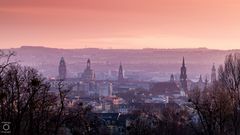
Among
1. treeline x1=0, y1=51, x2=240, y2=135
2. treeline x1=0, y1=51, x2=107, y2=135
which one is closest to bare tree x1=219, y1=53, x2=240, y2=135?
treeline x1=0, y1=51, x2=240, y2=135

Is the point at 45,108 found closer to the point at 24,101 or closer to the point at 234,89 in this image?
the point at 24,101

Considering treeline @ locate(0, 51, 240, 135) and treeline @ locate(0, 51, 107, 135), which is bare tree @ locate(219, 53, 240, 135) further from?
treeline @ locate(0, 51, 107, 135)

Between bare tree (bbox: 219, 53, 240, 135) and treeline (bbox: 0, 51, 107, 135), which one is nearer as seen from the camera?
treeline (bbox: 0, 51, 107, 135)

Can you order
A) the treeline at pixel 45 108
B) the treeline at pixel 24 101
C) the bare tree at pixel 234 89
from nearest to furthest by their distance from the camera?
the treeline at pixel 24 101 → the treeline at pixel 45 108 → the bare tree at pixel 234 89

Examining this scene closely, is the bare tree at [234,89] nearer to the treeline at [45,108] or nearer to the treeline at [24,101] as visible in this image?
the treeline at [45,108]

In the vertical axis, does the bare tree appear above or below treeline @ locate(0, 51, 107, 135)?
below

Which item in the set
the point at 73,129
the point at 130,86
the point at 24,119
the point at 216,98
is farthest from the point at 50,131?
the point at 130,86

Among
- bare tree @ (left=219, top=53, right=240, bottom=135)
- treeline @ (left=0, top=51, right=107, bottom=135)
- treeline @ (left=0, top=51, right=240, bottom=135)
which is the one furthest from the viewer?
bare tree @ (left=219, top=53, right=240, bottom=135)

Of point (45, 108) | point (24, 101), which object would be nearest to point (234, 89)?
point (45, 108)

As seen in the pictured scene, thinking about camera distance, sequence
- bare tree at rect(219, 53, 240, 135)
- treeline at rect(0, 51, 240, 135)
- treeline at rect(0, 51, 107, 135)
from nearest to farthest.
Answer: treeline at rect(0, 51, 107, 135) < treeline at rect(0, 51, 240, 135) < bare tree at rect(219, 53, 240, 135)

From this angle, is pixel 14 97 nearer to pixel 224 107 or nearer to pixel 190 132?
pixel 224 107

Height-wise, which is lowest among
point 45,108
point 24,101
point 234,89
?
point 234,89

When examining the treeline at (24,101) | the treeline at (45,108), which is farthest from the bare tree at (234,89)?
the treeline at (24,101)
